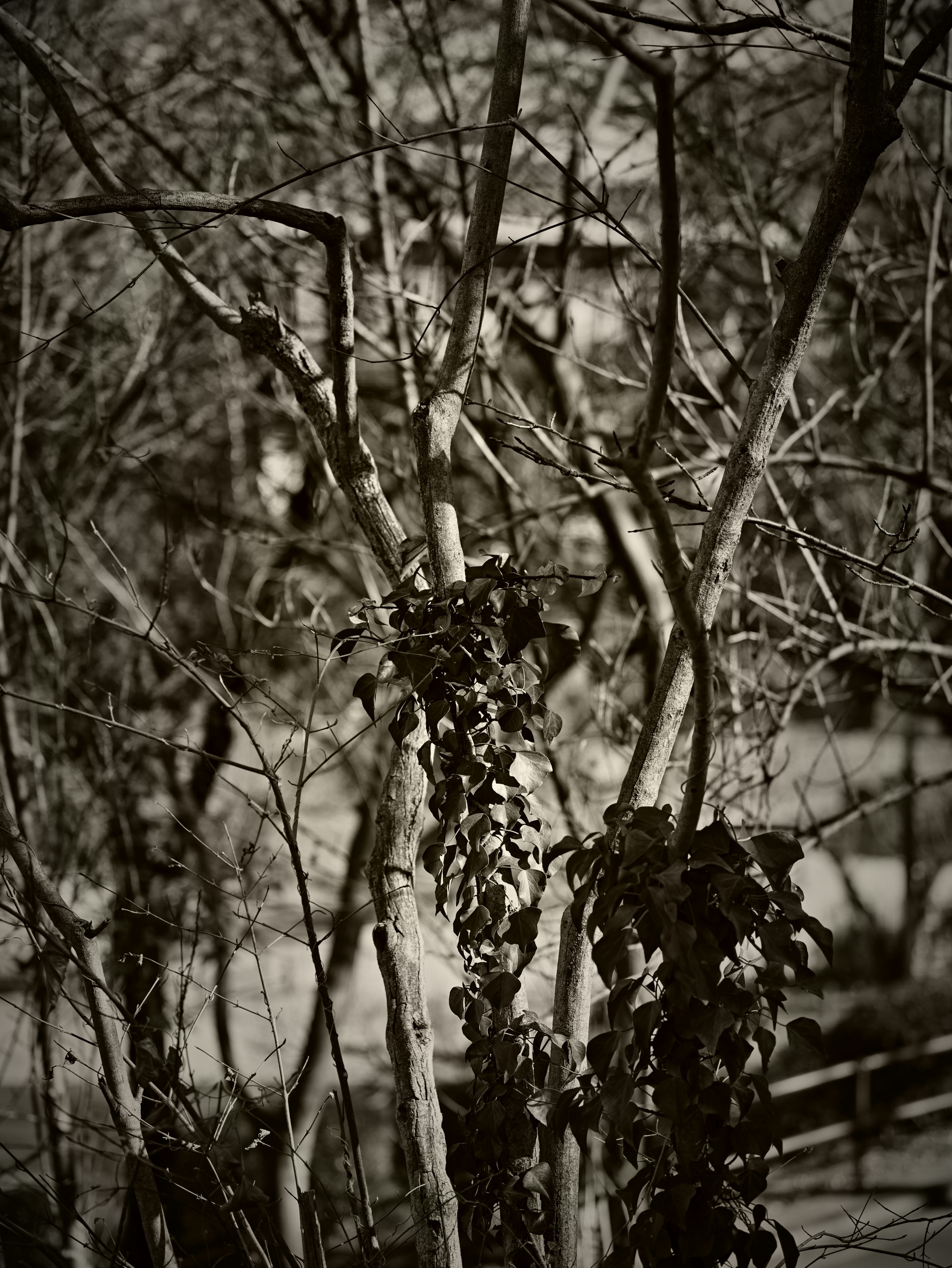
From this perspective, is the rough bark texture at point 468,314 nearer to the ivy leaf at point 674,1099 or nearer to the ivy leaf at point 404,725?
the ivy leaf at point 404,725

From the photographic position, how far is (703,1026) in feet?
5.06

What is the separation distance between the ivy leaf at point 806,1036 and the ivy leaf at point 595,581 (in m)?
0.83

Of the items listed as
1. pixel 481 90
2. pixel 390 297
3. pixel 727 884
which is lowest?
pixel 727 884

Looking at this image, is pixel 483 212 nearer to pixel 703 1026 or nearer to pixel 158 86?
pixel 703 1026

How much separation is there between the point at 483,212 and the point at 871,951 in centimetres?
978

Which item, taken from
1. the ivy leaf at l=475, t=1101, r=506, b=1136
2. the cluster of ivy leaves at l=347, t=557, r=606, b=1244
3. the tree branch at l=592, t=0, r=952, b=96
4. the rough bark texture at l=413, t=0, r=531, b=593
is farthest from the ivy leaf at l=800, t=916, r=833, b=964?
the tree branch at l=592, t=0, r=952, b=96

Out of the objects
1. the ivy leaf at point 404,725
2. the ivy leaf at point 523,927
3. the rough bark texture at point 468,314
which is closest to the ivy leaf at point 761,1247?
the ivy leaf at point 523,927

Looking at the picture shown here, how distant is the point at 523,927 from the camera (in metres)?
1.80

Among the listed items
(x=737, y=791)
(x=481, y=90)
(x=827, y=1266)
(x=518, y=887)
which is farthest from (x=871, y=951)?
(x=518, y=887)

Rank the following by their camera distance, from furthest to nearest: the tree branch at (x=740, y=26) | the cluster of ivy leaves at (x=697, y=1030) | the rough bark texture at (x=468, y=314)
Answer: the rough bark texture at (x=468, y=314) → the tree branch at (x=740, y=26) → the cluster of ivy leaves at (x=697, y=1030)

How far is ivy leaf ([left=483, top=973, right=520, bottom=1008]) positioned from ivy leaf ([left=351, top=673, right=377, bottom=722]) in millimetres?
545

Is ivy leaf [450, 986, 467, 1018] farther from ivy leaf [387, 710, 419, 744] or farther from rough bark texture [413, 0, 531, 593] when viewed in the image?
rough bark texture [413, 0, 531, 593]

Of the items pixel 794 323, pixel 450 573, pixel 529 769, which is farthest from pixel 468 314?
pixel 529 769

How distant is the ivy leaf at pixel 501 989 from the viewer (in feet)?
A: 5.87
